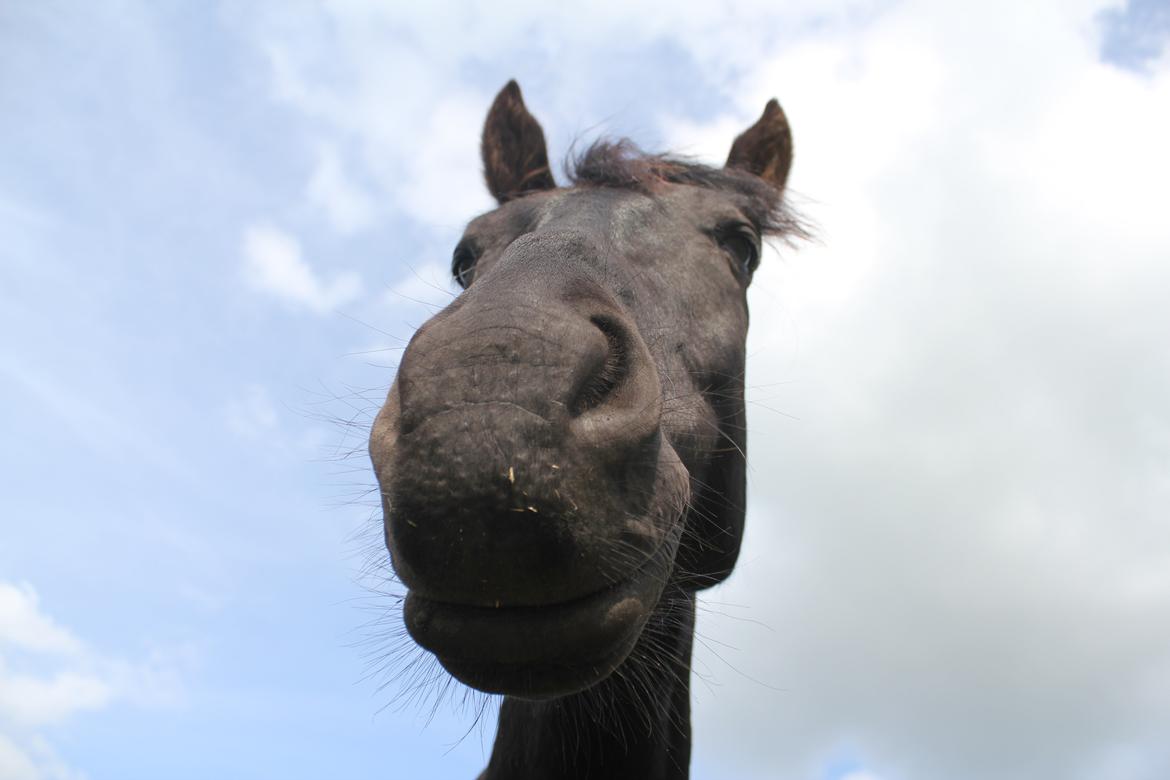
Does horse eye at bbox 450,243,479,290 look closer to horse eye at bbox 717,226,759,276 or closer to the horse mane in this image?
the horse mane

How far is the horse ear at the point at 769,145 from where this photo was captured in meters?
4.96

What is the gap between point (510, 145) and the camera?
496 centimetres

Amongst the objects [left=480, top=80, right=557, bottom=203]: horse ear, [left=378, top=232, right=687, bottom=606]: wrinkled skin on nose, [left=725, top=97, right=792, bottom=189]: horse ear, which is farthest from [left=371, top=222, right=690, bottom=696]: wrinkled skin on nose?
[left=725, top=97, right=792, bottom=189]: horse ear

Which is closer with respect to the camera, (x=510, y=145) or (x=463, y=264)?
(x=463, y=264)

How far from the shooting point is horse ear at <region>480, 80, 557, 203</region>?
→ 488cm

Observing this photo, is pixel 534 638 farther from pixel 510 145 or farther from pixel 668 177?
pixel 510 145

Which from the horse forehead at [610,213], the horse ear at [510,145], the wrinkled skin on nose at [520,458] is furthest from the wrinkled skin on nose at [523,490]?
the horse ear at [510,145]

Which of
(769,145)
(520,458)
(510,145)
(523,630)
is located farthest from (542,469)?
(769,145)

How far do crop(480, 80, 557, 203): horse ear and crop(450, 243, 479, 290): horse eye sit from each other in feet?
3.17

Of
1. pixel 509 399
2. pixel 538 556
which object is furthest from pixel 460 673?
pixel 509 399

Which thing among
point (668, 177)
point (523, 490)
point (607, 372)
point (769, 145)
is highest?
point (769, 145)

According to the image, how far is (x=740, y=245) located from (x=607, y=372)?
213cm

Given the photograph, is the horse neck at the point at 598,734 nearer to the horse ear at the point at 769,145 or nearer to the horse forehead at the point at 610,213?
the horse forehead at the point at 610,213

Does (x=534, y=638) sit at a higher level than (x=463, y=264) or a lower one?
lower
